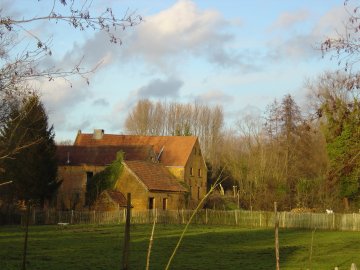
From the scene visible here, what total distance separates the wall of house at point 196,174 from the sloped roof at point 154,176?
5269 millimetres

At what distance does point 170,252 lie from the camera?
90.0 feet

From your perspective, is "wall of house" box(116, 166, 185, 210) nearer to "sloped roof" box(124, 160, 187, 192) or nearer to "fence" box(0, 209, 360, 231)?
"sloped roof" box(124, 160, 187, 192)

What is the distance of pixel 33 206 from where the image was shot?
51062 millimetres

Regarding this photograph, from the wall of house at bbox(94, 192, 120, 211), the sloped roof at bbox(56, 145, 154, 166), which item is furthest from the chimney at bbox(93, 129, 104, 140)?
the wall of house at bbox(94, 192, 120, 211)

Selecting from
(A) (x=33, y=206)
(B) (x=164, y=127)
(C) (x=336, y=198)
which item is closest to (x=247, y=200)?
(C) (x=336, y=198)

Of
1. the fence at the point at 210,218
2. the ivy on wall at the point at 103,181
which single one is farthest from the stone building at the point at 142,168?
the fence at the point at 210,218

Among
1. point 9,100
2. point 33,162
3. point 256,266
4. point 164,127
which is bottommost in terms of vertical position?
point 256,266

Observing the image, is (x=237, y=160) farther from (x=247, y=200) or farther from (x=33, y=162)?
(x=33, y=162)

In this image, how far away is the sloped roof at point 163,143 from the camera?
67.9 m

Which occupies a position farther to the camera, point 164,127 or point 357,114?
point 164,127

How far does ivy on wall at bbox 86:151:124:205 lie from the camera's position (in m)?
55.5

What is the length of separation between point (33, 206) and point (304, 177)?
26940 mm

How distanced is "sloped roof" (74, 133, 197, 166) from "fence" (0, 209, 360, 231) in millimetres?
13438

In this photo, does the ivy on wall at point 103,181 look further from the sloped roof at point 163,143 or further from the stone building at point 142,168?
the sloped roof at point 163,143
